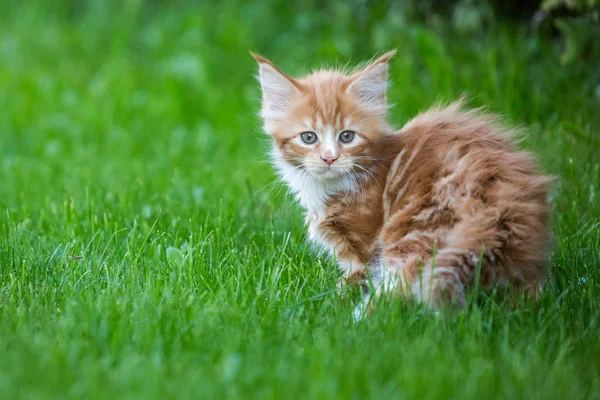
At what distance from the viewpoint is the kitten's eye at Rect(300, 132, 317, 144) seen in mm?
3596

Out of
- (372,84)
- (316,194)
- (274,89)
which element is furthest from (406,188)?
(274,89)

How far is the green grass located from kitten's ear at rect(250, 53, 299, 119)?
0.53 metres

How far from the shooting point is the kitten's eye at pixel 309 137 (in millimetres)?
3596

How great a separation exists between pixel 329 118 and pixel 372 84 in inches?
10.8

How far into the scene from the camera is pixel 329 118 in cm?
356

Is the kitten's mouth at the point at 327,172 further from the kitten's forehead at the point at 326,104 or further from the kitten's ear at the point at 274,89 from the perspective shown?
the kitten's ear at the point at 274,89

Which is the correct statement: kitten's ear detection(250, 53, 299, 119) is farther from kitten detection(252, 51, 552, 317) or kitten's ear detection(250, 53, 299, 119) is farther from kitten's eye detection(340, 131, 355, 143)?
kitten's eye detection(340, 131, 355, 143)

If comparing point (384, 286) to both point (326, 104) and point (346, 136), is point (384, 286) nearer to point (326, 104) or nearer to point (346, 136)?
point (346, 136)

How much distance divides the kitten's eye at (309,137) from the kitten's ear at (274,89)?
19 centimetres

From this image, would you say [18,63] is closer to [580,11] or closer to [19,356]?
[580,11]

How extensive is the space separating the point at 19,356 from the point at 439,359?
4.14 ft

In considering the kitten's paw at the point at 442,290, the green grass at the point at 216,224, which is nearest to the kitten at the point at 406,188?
the kitten's paw at the point at 442,290

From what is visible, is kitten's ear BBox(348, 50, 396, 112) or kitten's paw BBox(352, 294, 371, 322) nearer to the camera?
kitten's paw BBox(352, 294, 371, 322)

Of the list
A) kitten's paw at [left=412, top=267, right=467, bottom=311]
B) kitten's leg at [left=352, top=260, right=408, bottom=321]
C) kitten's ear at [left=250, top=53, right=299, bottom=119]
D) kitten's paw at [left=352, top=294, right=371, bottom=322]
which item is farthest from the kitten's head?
kitten's paw at [left=412, top=267, right=467, bottom=311]
